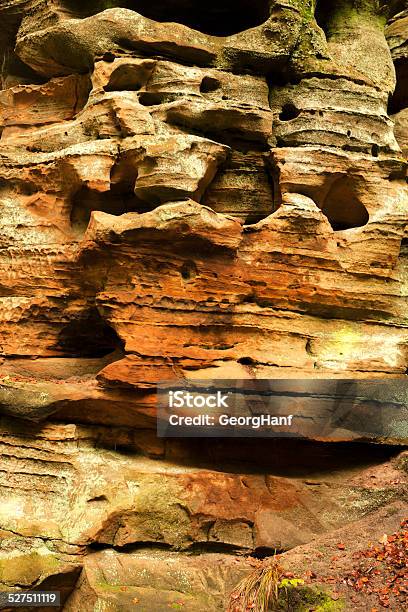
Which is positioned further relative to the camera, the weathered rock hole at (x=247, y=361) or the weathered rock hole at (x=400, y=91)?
the weathered rock hole at (x=400, y=91)

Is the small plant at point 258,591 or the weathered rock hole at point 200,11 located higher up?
the weathered rock hole at point 200,11

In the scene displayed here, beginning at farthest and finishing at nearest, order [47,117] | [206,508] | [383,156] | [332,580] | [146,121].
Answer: [47,117] < [383,156] < [146,121] < [206,508] < [332,580]

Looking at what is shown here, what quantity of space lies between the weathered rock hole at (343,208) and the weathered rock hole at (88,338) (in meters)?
4.83

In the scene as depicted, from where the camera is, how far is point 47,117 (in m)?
12.4

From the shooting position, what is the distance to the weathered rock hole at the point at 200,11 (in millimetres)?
12211

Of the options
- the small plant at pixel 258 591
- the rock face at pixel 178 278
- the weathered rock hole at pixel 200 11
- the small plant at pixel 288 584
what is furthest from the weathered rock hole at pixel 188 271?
the weathered rock hole at pixel 200 11

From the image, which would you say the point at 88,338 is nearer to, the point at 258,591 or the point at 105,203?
the point at 105,203

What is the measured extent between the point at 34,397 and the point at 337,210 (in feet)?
21.8

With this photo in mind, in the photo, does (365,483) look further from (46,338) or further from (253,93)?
(253,93)

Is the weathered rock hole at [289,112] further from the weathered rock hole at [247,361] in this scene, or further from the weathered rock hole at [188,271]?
the weathered rock hole at [247,361]

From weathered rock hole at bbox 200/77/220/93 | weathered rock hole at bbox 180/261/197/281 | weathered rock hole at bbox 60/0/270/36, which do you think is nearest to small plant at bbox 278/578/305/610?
weathered rock hole at bbox 180/261/197/281

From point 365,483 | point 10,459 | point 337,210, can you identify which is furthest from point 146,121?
point 365,483

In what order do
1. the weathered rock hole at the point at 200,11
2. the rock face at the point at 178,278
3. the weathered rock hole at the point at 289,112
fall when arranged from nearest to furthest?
1. the rock face at the point at 178,278
2. the weathered rock hole at the point at 289,112
3. the weathered rock hole at the point at 200,11

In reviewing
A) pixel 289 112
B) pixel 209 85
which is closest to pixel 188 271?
pixel 209 85
